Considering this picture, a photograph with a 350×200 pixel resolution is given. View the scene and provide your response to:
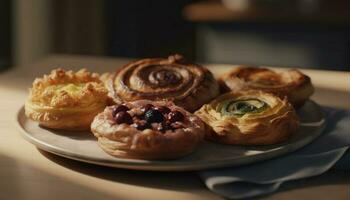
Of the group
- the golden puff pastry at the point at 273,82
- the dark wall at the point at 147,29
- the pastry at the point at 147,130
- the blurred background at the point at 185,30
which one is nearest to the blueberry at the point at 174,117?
the pastry at the point at 147,130

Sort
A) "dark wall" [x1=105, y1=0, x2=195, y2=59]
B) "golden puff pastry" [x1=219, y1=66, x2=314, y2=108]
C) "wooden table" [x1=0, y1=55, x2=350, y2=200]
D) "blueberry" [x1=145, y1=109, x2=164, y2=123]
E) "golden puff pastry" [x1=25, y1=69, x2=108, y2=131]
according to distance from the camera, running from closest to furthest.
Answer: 1. "wooden table" [x1=0, y1=55, x2=350, y2=200]
2. "blueberry" [x1=145, y1=109, x2=164, y2=123]
3. "golden puff pastry" [x1=25, y1=69, x2=108, y2=131]
4. "golden puff pastry" [x1=219, y1=66, x2=314, y2=108]
5. "dark wall" [x1=105, y1=0, x2=195, y2=59]

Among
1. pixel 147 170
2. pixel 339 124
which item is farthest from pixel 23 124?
pixel 339 124

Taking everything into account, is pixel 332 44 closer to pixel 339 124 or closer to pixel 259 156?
pixel 339 124

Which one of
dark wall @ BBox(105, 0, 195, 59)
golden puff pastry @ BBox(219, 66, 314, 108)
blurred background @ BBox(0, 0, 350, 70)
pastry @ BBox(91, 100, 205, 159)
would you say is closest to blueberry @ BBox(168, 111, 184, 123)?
pastry @ BBox(91, 100, 205, 159)

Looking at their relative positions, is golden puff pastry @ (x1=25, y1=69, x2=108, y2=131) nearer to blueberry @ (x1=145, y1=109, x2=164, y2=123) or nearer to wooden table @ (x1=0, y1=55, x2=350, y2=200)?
wooden table @ (x1=0, y1=55, x2=350, y2=200)

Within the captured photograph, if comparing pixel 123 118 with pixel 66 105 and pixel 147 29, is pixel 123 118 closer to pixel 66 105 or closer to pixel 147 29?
pixel 66 105

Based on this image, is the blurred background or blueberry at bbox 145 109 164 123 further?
the blurred background
